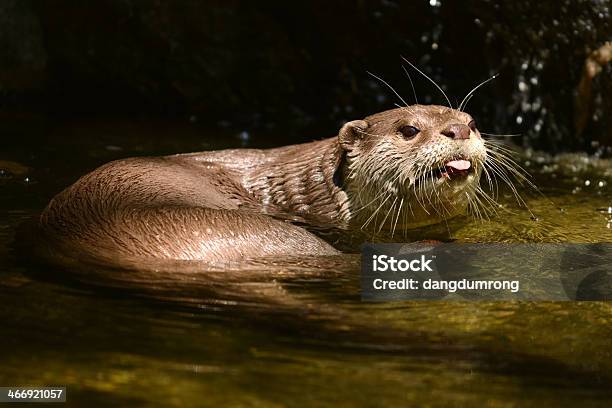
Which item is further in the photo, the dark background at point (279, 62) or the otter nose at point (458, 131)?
the dark background at point (279, 62)

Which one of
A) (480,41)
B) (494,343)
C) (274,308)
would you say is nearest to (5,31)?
(480,41)

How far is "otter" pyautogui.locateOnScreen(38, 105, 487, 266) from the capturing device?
334 cm

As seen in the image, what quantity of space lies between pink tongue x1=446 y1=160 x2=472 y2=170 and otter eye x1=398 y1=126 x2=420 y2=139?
0.25 m

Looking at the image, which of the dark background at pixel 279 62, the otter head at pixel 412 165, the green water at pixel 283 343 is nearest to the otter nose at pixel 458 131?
the otter head at pixel 412 165

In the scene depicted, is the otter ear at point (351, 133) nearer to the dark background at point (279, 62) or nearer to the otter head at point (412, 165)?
the otter head at point (412, 165)

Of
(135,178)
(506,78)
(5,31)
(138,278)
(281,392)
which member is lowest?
(281,392)

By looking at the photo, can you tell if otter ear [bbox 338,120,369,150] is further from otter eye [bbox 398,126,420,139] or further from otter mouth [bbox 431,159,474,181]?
otter mouth [bbox 431,159,474,181]

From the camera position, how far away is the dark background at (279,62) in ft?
21.8

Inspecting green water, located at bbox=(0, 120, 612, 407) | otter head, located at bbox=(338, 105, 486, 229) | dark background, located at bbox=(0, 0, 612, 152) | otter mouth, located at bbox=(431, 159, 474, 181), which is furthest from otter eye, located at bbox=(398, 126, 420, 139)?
dark background, located at bbox=(0, 0, 612, 152)

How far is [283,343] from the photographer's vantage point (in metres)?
2.66

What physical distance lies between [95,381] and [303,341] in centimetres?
60

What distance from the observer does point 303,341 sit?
2684mm

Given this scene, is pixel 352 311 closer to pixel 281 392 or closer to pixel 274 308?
pixel 274 308

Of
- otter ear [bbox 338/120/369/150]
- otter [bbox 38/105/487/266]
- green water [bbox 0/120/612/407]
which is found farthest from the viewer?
otter ear [bbox 338/120/369/150]
